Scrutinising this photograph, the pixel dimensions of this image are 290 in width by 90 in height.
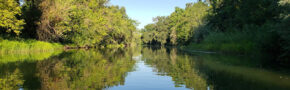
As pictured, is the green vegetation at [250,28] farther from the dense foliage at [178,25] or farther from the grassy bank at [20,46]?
the grassy bank at [20,46]

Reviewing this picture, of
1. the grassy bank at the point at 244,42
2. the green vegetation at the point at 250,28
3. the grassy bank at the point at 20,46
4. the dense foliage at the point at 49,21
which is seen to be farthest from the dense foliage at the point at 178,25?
the grassy bank at the point at 20,46

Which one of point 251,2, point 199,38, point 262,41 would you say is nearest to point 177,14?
point 199,38

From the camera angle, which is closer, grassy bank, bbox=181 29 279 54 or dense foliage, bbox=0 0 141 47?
grassy bank, bbox=181 29 279 54

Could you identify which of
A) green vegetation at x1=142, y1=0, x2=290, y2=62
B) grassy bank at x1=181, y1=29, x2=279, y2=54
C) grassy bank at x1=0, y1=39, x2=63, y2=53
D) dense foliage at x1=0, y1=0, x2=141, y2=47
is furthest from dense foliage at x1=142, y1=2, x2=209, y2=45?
grassy bank at x1=0, y1=39, x2=63, y2=53

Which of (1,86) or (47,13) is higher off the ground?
(47,13)

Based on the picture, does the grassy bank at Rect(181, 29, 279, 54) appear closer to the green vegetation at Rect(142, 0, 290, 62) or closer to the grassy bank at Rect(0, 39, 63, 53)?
the green vegetation at Rect(142, 0, 290, 62)

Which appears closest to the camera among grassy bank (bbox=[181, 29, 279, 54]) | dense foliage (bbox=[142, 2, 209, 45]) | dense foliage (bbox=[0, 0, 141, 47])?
grassy bank (bbox=[181, 29, 279, 54])

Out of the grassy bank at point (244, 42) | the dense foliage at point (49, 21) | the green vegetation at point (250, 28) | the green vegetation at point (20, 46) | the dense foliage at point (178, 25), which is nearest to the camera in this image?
the green vegetation at point (250, 28)

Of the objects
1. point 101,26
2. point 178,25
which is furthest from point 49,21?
point 178,25

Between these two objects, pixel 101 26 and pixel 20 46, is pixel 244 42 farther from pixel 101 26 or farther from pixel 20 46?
pixel 101 26

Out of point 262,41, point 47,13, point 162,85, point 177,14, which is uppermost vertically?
point 177,14

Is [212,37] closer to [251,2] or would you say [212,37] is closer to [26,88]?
[251,2]

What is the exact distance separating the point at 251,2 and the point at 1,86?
33.1 meters

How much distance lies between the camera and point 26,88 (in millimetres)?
7934
